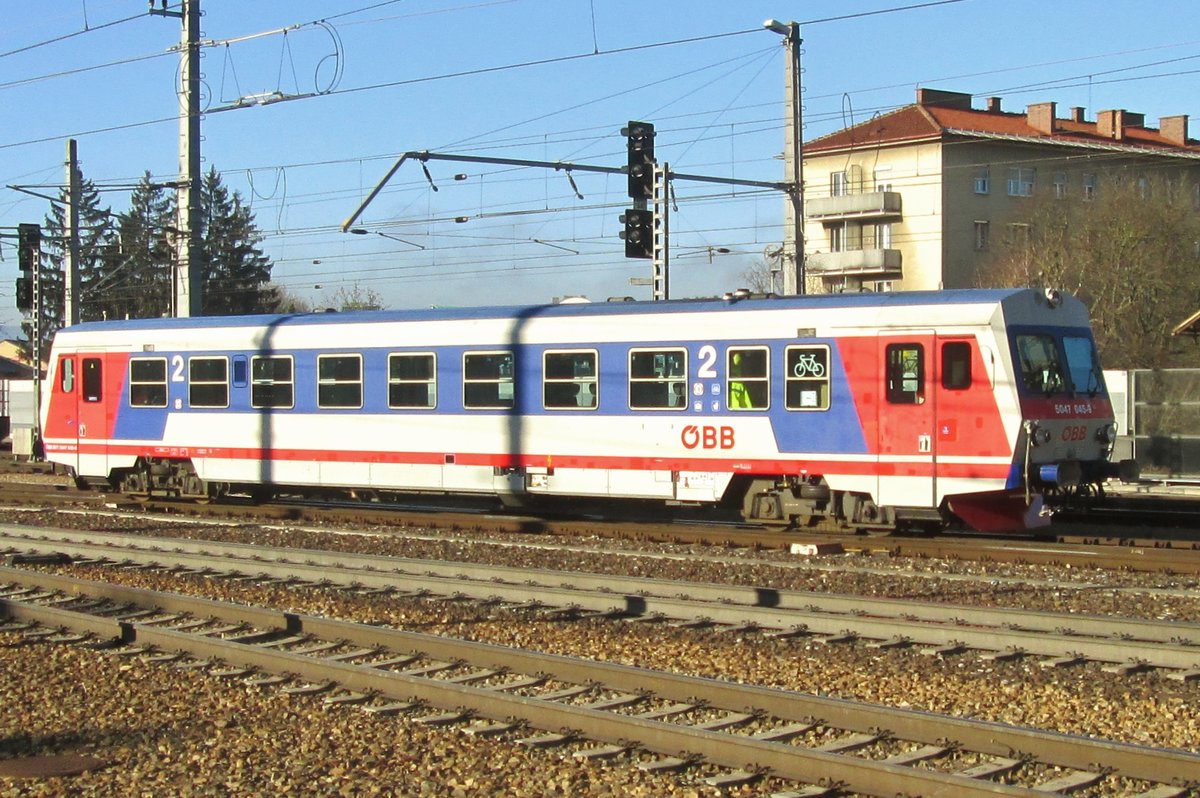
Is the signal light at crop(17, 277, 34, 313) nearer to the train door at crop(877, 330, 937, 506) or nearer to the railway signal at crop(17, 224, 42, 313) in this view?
the railway signal at crop(17, 224, 42, 313)

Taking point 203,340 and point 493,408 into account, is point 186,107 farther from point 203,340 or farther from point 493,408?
point 493,408

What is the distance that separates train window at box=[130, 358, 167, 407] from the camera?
73.4 feet

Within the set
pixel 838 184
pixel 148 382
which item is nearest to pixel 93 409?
pixel 148 382

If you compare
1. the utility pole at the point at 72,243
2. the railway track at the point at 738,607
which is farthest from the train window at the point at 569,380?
the utility pole at the point at 72,243

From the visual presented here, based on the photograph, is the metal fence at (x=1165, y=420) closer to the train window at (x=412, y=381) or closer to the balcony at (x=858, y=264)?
the train window at (x=412, y=381)

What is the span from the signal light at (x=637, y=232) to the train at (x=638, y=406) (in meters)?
4.13

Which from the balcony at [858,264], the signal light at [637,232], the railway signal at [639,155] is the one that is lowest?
the signal light at [637,232]

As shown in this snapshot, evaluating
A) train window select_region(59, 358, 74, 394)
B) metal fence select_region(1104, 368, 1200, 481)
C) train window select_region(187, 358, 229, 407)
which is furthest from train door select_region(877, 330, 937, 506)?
train window select_region(59, 358, 74, 394)

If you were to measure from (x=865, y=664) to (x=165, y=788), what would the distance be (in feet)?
15.1

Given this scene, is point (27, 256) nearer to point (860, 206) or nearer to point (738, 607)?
point (738, 607)

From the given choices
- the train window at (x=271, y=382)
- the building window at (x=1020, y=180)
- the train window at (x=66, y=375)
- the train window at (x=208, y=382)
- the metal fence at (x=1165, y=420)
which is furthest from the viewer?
the building window at (x=1020, y=180)

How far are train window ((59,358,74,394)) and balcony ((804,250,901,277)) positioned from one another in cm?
4140

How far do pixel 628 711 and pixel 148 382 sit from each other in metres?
16.2

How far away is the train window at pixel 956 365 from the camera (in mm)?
15680
